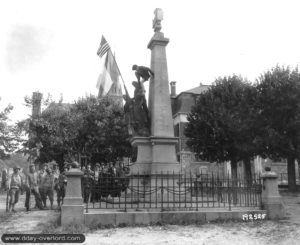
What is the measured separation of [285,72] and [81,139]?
17.5 meters

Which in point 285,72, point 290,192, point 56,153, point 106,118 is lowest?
point 290,192

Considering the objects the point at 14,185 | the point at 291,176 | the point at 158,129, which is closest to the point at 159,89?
the point at 158,129

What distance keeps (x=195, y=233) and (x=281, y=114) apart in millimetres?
18647

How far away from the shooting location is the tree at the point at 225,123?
26578mm

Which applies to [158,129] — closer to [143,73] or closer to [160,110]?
[160,110]

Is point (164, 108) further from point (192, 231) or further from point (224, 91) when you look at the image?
point (224, 91)

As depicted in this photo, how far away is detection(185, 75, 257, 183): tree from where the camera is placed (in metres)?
26.6

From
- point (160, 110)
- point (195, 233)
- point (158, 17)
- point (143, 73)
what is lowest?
point (195, 233)

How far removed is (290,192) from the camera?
2473cm

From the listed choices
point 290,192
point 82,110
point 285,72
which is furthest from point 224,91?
point 82,110

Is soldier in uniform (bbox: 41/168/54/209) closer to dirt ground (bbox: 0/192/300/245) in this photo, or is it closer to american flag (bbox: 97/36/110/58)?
dirt ground (bbox: 0/192/300/245)

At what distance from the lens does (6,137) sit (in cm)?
2961

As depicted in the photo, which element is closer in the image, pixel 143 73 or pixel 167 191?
pixel 167 191

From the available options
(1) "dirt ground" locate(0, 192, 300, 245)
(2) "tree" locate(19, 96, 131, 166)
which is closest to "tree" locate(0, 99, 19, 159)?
(2) "tree" locate(19, 96, 131, 166)
